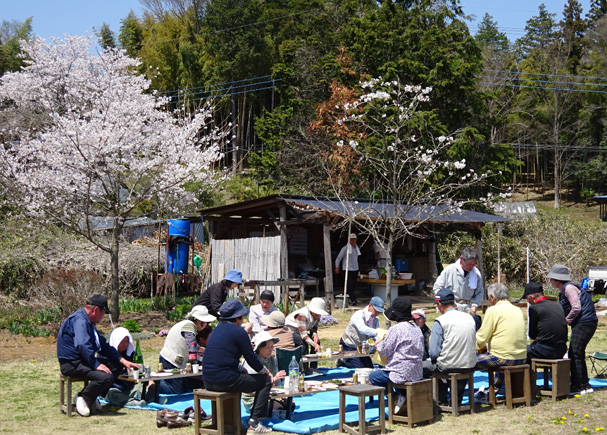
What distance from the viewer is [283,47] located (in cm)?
3750

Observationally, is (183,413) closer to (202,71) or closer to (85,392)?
(85,392)

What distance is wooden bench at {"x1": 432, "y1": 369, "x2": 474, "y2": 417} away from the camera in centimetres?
726

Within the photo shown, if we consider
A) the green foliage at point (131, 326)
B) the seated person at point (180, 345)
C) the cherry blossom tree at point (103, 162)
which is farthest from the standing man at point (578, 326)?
the cherry blossom tree at point (103, 162)

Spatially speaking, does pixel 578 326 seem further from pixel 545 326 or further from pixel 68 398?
pixel 68 398

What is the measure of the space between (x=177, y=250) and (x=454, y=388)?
13752 millimetres

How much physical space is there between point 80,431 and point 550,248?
19422mm

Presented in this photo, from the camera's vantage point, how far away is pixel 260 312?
357 inches

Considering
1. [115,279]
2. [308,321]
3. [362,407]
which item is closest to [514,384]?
[362,407]

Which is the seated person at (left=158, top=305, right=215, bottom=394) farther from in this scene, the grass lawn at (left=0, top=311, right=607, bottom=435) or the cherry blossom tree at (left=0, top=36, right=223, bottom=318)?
the cherry blossom tree at (left=0, top=36, right=223, bottom=318)

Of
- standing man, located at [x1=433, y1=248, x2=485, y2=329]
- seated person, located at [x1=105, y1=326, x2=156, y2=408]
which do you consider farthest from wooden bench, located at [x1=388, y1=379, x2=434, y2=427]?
seated person, located at [x1=105, y1=326, x2=156, y2=408]

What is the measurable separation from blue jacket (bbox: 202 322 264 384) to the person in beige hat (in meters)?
2.81

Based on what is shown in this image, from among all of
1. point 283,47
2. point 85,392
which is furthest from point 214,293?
point 283,47

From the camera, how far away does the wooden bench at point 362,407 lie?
6527mm

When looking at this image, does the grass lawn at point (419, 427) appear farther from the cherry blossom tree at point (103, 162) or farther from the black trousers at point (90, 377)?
the cherry blossom tree at point (103, 162)
